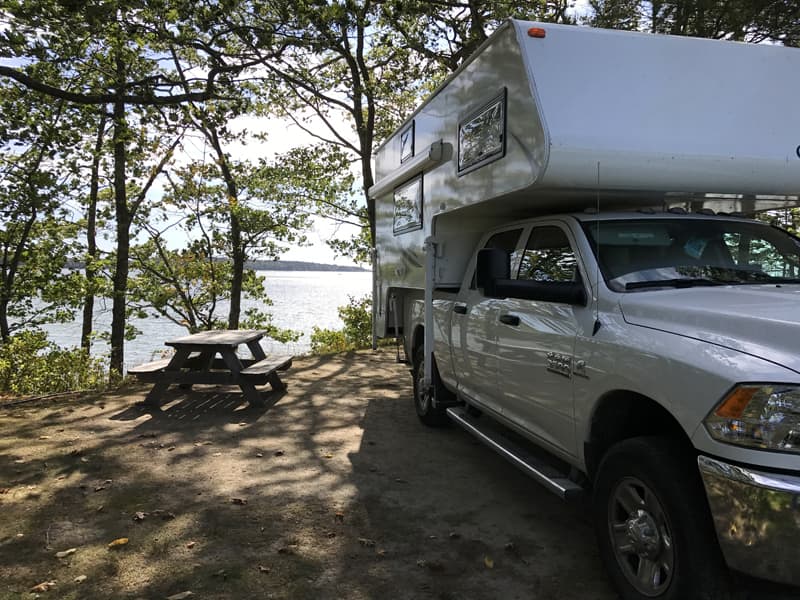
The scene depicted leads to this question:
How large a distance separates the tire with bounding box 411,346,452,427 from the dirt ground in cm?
17

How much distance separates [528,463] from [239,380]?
4321mm

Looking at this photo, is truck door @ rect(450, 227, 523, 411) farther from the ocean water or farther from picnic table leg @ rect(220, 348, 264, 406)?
the ocean water

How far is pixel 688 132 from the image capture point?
369 centimetres

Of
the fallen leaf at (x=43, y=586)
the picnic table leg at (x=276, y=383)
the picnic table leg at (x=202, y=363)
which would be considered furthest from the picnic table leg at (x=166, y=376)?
the fallen leaf at (x=43, y=586)

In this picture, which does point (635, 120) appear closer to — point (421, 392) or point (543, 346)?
point (543, 346)

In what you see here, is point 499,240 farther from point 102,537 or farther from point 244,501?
point 102,537

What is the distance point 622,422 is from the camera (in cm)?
306

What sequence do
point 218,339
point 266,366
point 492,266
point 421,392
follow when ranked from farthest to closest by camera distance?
point 266,366 → point 218,339 → point 421,392 → point 492,266

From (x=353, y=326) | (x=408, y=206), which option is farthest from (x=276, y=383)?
(x=353, y=326)

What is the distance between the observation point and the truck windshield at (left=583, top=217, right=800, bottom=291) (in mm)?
3359

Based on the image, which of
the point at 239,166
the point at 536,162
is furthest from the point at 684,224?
the point at 239,166

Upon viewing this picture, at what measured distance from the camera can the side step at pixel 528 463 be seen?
130 inches

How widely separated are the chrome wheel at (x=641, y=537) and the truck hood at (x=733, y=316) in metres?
0.73

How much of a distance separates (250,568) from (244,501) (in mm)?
1022
